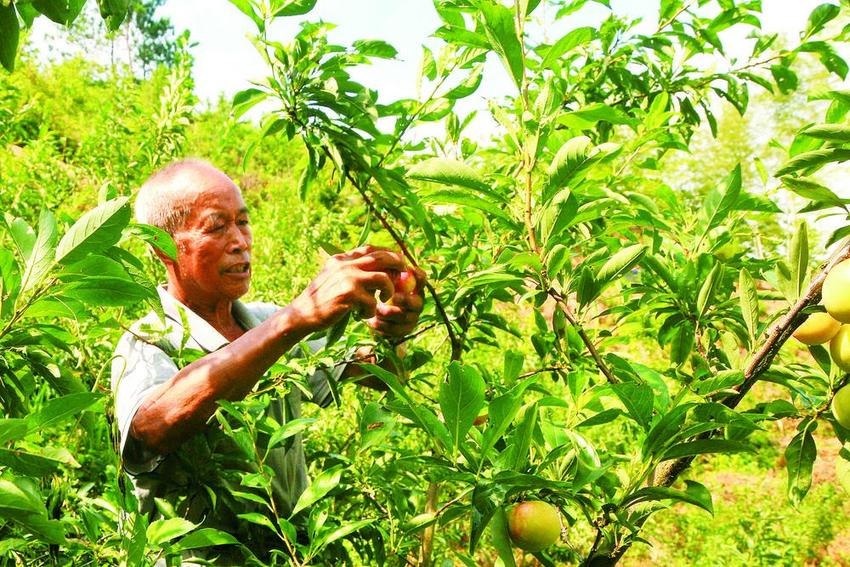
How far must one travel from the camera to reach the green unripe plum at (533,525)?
725mm

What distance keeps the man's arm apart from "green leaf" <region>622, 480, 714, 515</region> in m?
0.50

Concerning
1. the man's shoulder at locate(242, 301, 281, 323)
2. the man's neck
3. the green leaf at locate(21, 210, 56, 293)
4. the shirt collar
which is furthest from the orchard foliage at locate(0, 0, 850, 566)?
the man's shoulder at locate(242, 301, 281, 323)

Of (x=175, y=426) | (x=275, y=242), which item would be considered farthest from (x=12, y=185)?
(x=175, y=426)

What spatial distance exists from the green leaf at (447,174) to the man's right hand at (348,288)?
255 mm

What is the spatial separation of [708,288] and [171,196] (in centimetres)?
116

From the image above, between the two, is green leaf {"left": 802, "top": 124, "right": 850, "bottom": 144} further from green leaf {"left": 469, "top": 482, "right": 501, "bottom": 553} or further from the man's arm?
the man's arm

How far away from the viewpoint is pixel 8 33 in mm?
553

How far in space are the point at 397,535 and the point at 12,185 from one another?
2.51 metres

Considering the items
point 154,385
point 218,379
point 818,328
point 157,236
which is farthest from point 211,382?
point 818,328

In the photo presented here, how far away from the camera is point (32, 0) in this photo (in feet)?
1.80

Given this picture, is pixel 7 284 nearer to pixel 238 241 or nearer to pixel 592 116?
pixel 592 116

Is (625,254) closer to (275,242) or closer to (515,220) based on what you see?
(515,220)

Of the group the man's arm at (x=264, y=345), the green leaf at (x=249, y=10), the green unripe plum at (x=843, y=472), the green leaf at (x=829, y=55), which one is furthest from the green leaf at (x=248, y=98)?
the green leaf at (x=829, y=55)

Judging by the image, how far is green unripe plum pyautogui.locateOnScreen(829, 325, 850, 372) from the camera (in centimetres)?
73
